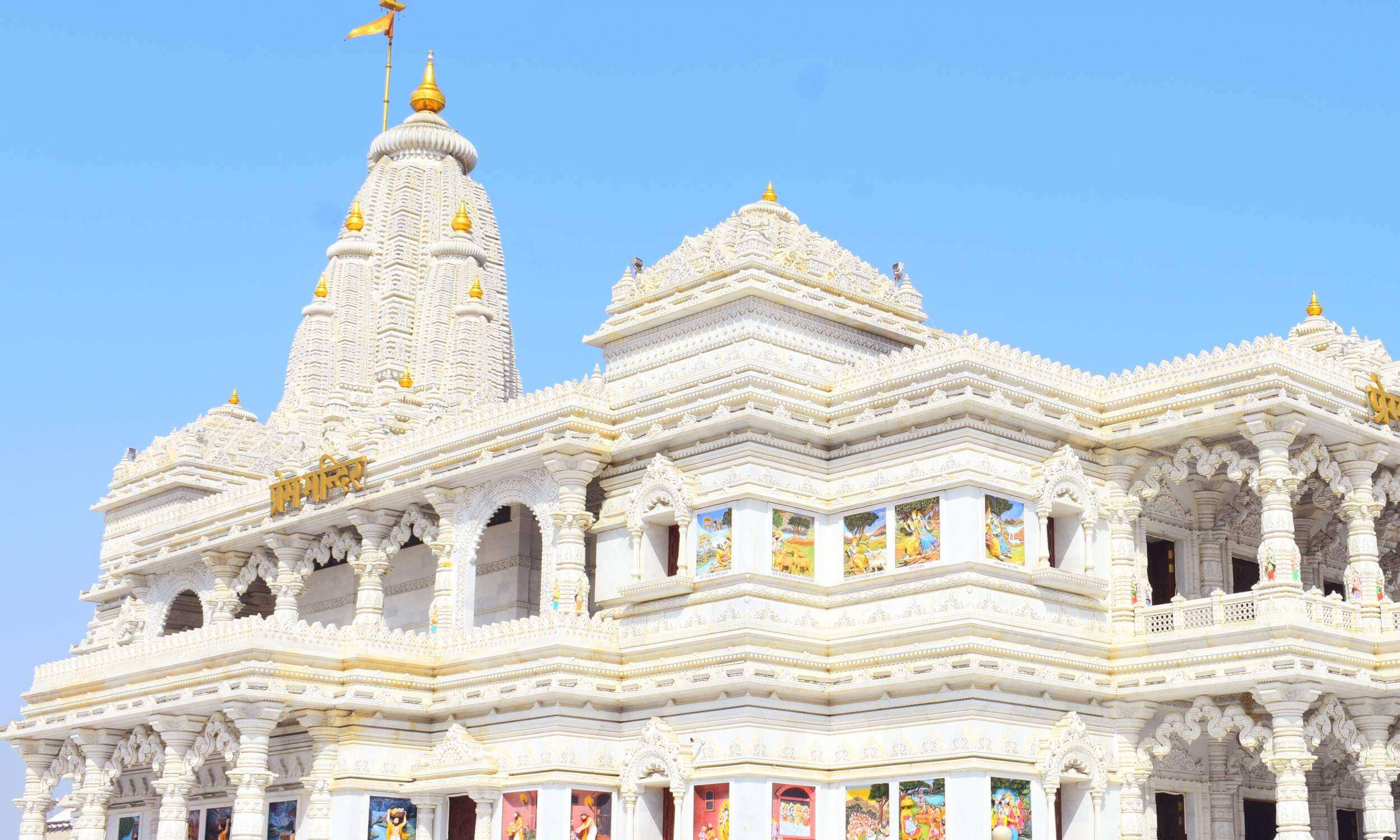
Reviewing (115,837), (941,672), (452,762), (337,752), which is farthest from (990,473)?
(115,837)

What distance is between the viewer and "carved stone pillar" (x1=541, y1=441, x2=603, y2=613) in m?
30.9

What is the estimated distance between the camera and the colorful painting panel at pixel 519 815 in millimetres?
28984

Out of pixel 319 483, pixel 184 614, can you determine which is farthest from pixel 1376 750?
pixel 184 614

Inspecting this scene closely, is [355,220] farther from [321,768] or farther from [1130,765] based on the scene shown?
[1130,765]

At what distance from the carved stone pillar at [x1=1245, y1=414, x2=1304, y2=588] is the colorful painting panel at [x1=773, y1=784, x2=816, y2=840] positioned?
26.6ft

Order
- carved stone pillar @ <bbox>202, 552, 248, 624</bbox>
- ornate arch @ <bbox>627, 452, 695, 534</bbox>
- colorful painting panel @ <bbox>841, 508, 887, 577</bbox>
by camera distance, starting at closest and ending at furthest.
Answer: colorful painting panel @ <bbox>841, 508, 887, 577</bbox>, ornate arch @ <bbox>627, 452, 695, 534</bbox>, carved stone pillar @ <bbox>202, 552, 248, 624</bbox>

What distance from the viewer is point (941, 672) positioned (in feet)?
88.3

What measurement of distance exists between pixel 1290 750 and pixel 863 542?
764cm

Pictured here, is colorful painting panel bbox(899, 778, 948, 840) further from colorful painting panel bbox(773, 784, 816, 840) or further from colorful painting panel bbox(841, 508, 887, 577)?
colorful painting panel bbox(841, 508, 887, 577)

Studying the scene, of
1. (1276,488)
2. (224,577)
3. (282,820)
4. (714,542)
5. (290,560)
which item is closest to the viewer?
(1276,488)

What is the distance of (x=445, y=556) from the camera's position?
110 ft

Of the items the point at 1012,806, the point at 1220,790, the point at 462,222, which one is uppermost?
the point at 462,222

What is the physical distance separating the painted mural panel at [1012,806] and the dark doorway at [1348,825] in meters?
8.72

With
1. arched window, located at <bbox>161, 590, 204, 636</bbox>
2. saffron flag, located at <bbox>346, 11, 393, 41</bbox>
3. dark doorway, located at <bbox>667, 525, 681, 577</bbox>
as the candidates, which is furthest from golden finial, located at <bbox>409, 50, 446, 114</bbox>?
dark doorway, located at <bbox>667, 525, 681, 577</bbox>
